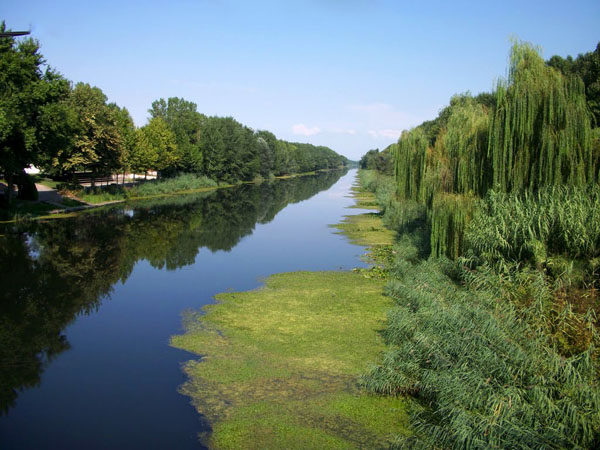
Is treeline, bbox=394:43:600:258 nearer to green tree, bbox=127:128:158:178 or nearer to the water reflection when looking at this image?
the water reflection

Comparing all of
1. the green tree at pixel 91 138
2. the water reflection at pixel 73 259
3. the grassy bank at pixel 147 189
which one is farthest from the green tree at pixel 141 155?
the water reflection at pixel 73 259

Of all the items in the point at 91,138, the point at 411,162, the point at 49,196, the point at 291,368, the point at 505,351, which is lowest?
the point at 291,368

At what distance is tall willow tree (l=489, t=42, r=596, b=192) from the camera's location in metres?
14.0

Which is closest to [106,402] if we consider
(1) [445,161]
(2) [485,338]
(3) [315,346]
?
(3) [315,346]

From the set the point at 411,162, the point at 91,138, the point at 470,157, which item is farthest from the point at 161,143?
the point at 470,157

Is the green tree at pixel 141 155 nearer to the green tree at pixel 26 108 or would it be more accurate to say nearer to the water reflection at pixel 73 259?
the water reflection at pixel 73 259

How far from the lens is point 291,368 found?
11.1 m

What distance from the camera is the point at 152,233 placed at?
31.4 meters

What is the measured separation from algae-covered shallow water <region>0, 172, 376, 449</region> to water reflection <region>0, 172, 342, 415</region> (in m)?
0.05

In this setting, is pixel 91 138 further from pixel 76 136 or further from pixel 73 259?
pixel 73 259

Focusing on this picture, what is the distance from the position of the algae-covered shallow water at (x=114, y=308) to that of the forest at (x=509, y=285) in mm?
4400

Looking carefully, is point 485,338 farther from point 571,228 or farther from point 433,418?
point 571,228

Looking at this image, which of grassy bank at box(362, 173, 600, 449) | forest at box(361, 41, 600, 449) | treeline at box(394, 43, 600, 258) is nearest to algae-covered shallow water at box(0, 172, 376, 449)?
grassy bank at box(362, 173, 600, 449)

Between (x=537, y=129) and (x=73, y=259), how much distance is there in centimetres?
1958
